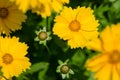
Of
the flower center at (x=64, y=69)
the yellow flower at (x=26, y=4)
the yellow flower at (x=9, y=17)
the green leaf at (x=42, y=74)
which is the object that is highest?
the yellow flower at (x=9, y=17)

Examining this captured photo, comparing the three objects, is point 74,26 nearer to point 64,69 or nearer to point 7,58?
point 64,69

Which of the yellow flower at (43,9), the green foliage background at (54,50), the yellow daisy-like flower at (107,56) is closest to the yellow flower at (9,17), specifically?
the green foliage background at (54,50)

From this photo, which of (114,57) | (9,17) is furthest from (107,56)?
(9,17)

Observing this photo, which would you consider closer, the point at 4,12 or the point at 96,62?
the point at 96,62

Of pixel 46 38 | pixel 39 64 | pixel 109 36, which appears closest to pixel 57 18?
pixel 46 38

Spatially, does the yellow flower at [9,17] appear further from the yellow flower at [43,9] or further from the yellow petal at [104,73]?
the yellow petal at [104,73]

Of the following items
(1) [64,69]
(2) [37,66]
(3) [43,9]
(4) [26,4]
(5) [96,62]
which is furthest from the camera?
(2) [37,66]
